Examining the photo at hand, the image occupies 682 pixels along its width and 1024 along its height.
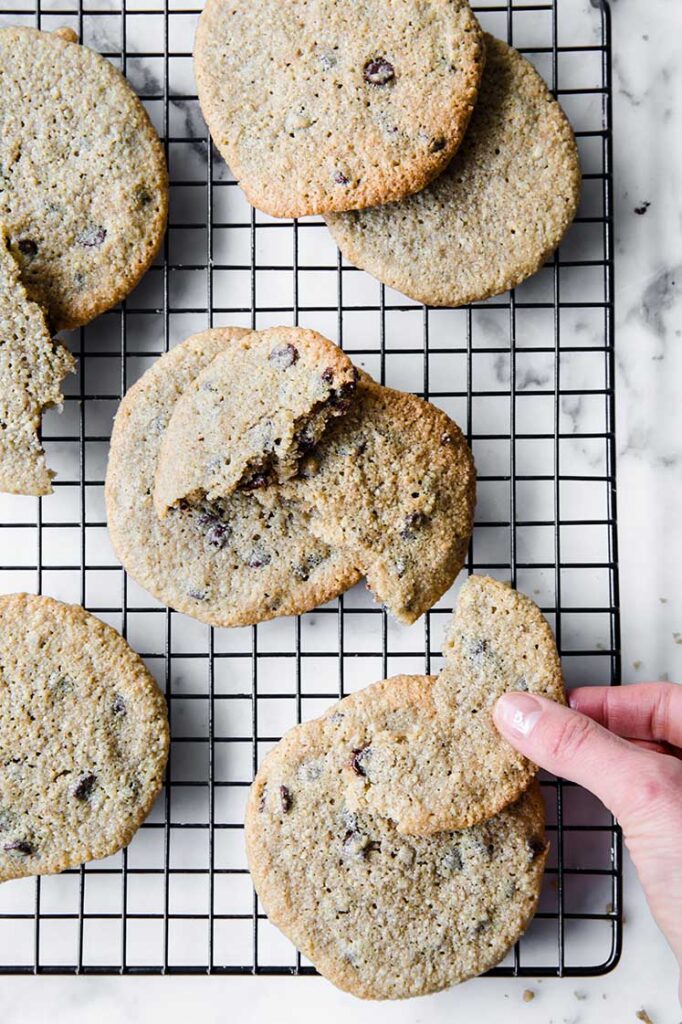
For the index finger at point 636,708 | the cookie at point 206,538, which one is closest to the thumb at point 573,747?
the index finger at point 636,708

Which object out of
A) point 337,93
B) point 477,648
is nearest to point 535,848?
point 477,648

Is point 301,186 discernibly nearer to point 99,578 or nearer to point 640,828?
point 99,578

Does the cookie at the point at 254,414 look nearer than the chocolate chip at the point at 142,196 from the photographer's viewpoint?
Yes

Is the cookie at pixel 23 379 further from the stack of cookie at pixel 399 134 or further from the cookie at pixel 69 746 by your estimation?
the stack of cookie at pixel 399 134

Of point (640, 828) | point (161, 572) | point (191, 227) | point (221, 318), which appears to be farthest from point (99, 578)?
point (640, 828)

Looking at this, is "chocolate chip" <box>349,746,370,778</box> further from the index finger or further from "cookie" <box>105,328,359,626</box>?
the index finger

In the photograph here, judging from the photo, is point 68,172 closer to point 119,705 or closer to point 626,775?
point 119,705
